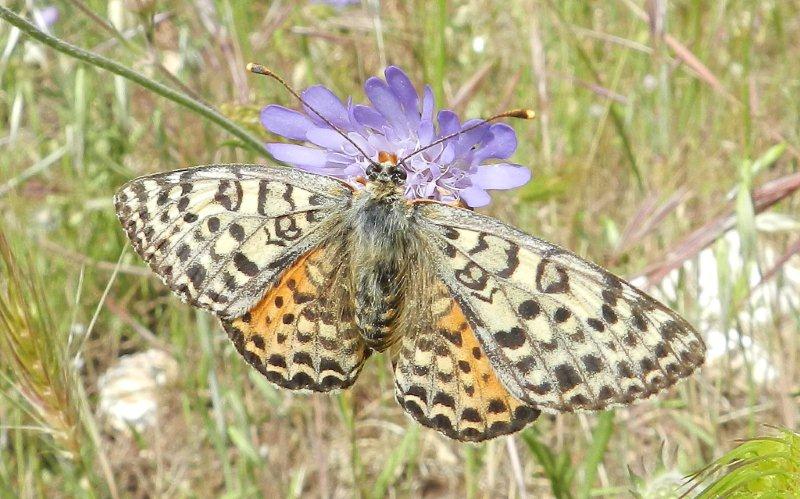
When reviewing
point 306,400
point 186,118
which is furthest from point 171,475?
point 186,118

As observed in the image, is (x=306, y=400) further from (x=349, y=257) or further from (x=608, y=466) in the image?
(x=349, y=257)

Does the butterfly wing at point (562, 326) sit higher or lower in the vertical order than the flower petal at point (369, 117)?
lower

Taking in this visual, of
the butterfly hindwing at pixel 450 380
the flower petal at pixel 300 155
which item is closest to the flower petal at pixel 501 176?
the butterfly hindwing at pixel 450 380

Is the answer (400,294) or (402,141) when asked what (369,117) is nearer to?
(402,141)

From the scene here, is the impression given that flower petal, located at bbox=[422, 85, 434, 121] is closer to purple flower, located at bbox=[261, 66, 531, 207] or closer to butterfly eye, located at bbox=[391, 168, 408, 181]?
purple flower, located at bbox=[261, 66, 531, 207]

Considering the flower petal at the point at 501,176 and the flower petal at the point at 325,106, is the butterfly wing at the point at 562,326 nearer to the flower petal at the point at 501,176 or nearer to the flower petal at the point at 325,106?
the flower petal at the point at 501,176

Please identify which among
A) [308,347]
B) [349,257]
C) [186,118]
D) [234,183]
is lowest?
[308,347]

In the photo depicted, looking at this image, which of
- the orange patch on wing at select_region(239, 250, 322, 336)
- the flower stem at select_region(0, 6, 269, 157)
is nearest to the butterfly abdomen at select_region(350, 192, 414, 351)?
the orange patch on wing at select_region(239, 250, 322, 336)

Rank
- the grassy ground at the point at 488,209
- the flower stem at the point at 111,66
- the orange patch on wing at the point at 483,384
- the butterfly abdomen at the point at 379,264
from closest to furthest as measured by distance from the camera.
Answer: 1. the flower stem at the point at 111,66
2. the orange patch on wing at the point at 483,384
3. the butterfly abdomen at the point at 379,264
4. the grassy ground at the point at 488,209
